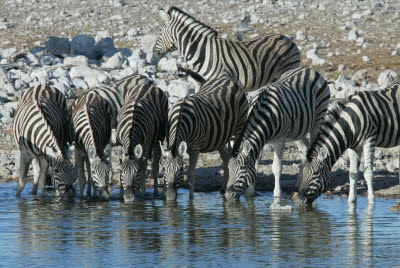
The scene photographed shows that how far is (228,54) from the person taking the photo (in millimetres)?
14195

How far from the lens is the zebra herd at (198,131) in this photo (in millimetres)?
11086

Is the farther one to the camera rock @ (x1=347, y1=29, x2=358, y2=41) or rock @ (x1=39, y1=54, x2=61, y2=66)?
rock @ (x1=347, y1=29, x2=358, y2=41)

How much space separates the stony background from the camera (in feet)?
49.4

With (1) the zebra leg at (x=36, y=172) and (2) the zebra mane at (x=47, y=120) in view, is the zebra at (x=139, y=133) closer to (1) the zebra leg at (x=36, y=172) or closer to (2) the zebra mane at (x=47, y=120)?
(2) the zebra mane at (x=47, y=120)

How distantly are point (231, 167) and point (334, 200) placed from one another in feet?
6.17

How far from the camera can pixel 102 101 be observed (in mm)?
12547

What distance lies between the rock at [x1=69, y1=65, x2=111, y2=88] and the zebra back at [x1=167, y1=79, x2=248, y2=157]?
6.55 meters

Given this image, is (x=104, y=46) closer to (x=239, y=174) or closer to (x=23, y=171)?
(x=23, y=171)

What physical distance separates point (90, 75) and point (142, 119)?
781cm

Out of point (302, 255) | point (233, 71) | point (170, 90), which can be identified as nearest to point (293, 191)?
point (233, 71)

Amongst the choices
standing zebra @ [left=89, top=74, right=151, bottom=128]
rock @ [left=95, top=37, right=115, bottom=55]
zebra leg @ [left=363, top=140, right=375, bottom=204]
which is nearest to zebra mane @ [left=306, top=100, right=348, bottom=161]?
zebra leg @ [left=363, top=140, right=375, bottom=204]

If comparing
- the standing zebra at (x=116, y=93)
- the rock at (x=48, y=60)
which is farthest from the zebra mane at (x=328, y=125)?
the rock at (x=48, y=60)

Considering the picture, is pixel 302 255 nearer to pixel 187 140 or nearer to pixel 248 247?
pixel 248 247

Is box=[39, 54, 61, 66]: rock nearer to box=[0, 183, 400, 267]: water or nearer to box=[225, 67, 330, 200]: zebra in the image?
box=[0, 183, 400, 267]: water
